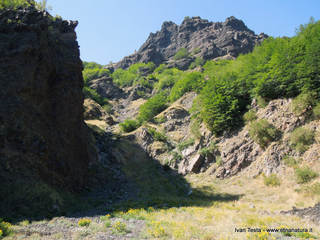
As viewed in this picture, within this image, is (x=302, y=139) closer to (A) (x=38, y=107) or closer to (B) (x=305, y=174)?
(B) (x=305, y=174)

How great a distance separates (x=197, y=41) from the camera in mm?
108312

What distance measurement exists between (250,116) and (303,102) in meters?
5.20

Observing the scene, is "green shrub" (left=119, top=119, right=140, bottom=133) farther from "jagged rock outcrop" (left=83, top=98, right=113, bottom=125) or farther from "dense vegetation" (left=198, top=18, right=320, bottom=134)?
"dense vegetation" (left=198, top=18, right=320, bottom=134)

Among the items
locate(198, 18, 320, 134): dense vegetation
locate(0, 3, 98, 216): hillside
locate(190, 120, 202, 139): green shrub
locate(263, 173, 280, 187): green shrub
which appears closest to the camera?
locate(0, 3, 98, 216): hillside

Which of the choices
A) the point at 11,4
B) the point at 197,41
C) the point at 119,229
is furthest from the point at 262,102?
the point at 197,41

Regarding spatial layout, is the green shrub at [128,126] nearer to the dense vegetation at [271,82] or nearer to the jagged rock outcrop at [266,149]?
the dense vegetation at [271,82]

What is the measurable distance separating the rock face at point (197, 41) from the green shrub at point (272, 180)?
236ft

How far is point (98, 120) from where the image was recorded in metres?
37.5

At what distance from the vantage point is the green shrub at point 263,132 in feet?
58.7

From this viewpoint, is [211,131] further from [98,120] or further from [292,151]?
[98,120]

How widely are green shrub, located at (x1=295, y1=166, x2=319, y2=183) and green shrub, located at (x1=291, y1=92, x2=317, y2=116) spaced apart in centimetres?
595

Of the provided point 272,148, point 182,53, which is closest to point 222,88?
point 272,148

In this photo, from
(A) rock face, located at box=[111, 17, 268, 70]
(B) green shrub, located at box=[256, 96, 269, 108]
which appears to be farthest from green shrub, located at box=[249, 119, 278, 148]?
(A) rock face, located at box=[111, 17, 268, 70]

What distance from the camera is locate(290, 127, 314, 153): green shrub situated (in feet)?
50.6
